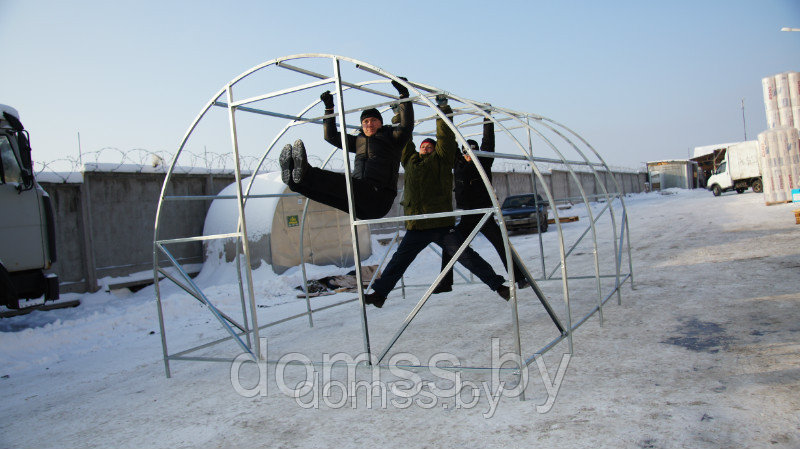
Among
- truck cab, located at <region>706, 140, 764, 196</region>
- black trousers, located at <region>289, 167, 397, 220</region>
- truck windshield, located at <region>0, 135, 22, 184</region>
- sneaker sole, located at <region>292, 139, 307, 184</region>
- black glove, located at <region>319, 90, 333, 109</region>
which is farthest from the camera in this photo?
truck cab, located at <region>706, 140, 764, 196</region>

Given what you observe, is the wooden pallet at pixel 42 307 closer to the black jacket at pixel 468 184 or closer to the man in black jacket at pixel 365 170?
the man in black jacket at pixel 365 170

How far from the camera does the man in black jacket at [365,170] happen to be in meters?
4.17

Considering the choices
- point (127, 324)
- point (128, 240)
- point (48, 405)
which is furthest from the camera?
point (128, 240)

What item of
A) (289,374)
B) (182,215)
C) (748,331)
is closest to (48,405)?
(289,374)

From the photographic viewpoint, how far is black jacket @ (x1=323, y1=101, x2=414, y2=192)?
14.6ft

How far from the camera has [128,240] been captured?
36.1 ft

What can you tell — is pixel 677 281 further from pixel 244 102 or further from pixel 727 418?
pixel 244 102

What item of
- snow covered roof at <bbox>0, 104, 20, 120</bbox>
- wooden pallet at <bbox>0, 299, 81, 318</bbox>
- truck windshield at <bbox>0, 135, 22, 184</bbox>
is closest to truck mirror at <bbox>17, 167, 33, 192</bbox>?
truck windshield at <bbox>0, 135, 22, 184</bbox>

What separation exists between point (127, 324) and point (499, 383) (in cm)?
657

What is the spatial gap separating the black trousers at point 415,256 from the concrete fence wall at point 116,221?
14.8ft

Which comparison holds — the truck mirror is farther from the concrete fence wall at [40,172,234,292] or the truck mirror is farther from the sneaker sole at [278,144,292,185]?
the sneaker sole at [278,144,292,185]

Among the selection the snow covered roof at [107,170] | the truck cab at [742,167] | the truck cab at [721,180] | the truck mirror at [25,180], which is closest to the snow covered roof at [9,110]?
the truck mirror at [25,180]

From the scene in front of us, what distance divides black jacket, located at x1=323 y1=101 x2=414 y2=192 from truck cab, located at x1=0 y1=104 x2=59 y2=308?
5136mm

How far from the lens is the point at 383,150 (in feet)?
14.9
